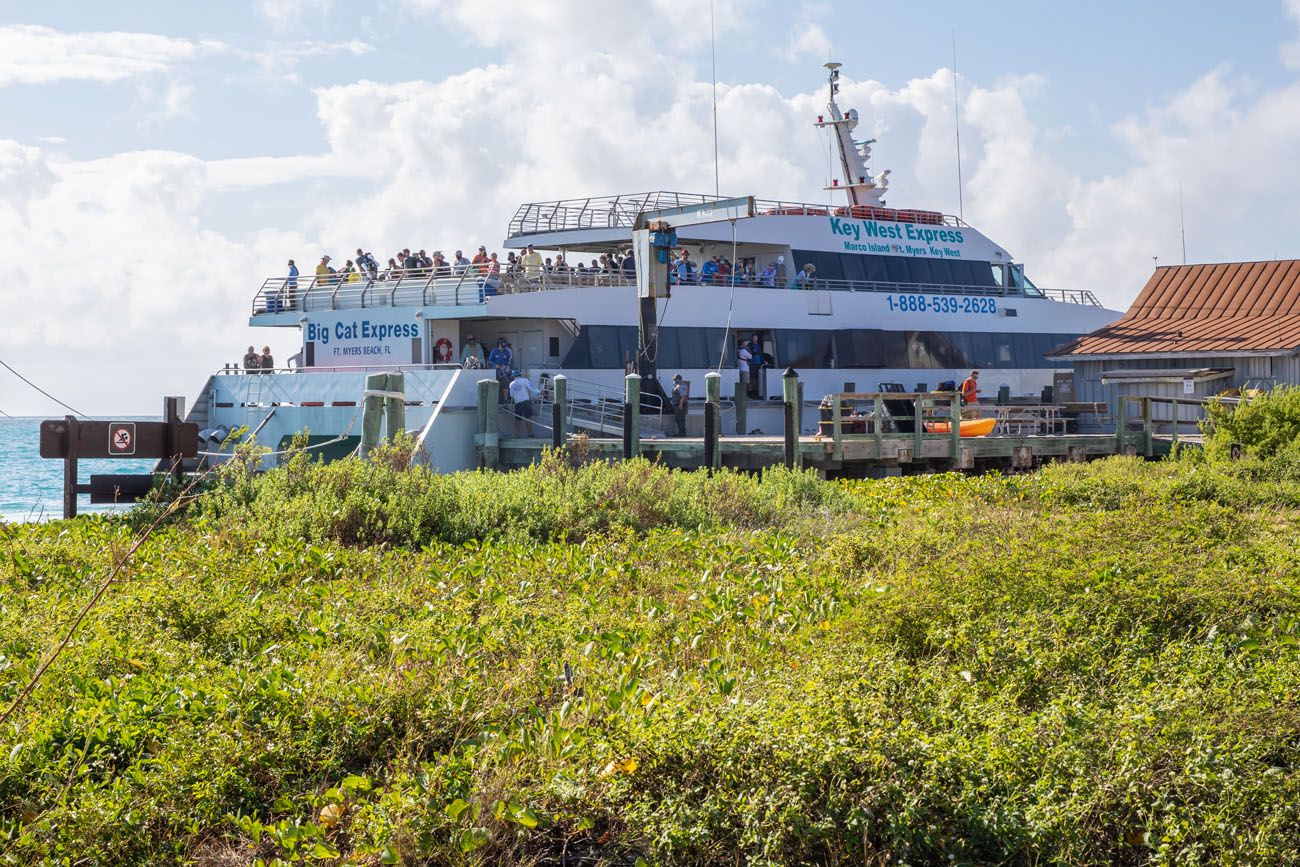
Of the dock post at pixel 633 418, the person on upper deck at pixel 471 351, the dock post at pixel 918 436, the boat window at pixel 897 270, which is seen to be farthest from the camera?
the boat window at pixel 897 270

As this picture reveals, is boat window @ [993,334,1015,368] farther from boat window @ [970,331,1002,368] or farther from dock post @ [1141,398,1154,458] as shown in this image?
dock post @ [1141,398,1154,458]

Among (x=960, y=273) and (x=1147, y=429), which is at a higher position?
(x=960, y=273)

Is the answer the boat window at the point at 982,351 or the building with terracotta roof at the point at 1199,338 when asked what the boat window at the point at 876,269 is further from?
the building with terracotta roof at the point at 1199,338

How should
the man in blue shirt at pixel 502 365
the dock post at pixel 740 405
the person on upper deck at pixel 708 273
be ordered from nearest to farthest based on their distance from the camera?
the man in blue shirt at pixel 502 365 → the dock post at pixel 740 405 → the person on upper deck at pixel 708 273

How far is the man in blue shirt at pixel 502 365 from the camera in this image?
24016 millimetres

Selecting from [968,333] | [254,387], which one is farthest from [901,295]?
[254,387]

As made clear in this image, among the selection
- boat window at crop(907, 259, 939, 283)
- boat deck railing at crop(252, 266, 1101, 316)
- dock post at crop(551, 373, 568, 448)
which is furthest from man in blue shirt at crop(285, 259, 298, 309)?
boat window at crop(907, 259, 939, 283)

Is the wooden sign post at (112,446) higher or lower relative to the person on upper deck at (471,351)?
lower

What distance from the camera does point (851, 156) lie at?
34219 millimetres

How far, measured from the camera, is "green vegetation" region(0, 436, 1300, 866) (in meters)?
5.22

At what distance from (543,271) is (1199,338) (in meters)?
12.7

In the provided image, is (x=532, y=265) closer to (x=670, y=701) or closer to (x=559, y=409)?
(x=559, y=409)

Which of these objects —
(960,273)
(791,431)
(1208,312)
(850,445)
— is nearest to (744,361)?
(850,445)

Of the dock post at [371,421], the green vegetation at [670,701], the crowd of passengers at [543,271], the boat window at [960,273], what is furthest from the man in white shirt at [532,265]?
the green vegetation at [670,701]
